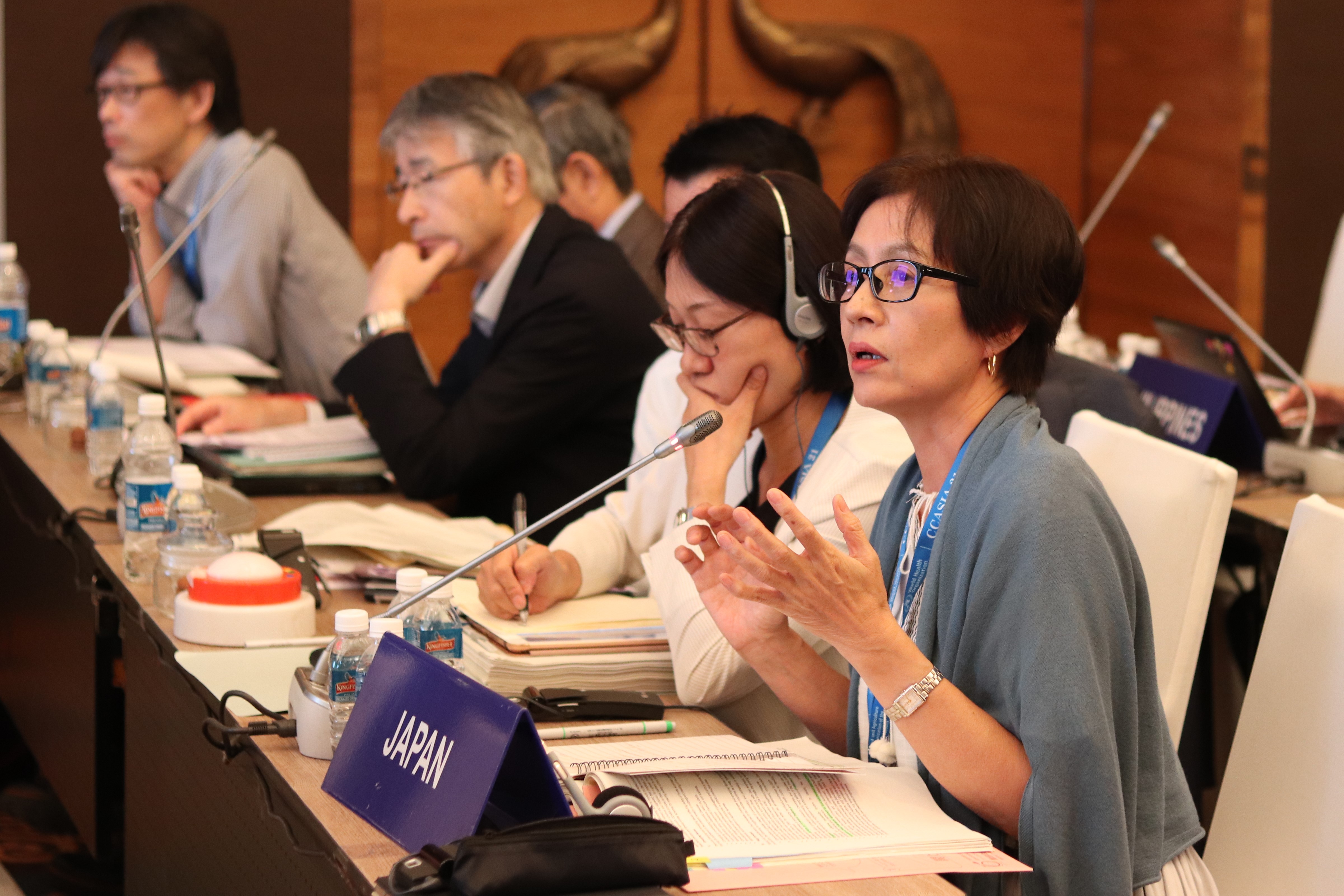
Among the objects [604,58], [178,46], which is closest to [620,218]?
[178,46]

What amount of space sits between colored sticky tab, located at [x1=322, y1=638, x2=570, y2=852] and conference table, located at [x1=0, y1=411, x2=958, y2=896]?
0.03 metres

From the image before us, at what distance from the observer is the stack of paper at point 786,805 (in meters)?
1.02

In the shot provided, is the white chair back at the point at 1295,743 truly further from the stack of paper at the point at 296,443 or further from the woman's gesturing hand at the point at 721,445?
the stack of paper at the point at 296,443

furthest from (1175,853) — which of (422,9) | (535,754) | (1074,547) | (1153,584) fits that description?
(422,9)

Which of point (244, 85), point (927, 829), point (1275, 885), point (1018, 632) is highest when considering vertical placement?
point (244, 85)

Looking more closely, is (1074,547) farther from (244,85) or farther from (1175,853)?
(244,85)

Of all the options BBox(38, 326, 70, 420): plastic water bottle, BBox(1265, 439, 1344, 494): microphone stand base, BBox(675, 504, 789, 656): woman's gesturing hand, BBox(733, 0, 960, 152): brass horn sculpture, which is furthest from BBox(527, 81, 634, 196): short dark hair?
BBox(675, 504, 789, 656): woman's gesturing hand

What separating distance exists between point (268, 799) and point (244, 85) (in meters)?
3.63

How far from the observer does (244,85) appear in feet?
14.4

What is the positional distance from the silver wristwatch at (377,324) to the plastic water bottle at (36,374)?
2.48ft

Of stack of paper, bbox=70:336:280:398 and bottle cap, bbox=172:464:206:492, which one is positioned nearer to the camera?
→ bottle cap, bbox=172:464:206:492

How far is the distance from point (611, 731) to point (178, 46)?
277 centimetres

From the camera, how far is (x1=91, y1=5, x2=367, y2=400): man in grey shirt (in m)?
3.38

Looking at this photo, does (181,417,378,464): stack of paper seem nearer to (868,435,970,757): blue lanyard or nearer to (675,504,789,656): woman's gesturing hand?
(675,504,789,656): woman's gesturing hand
